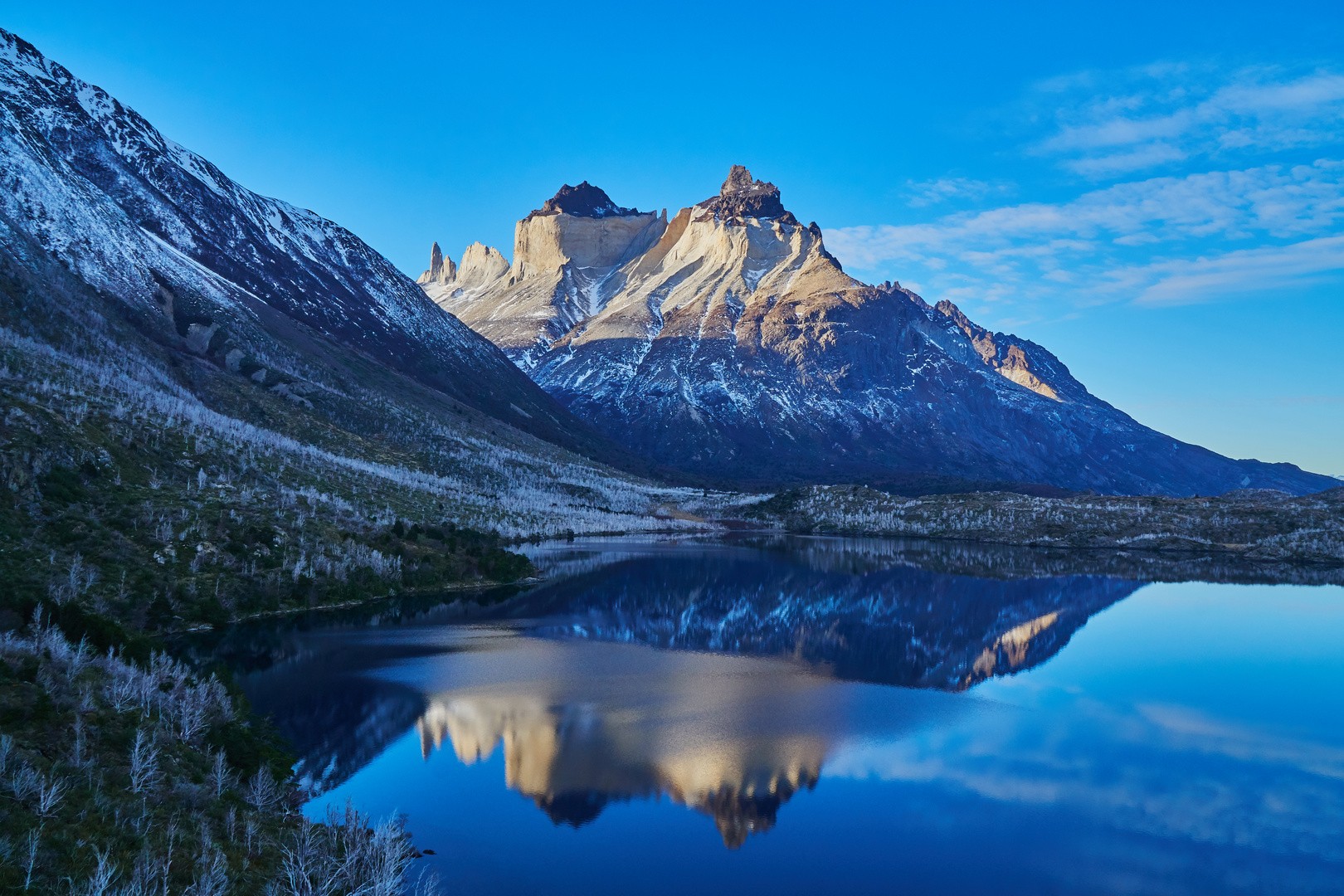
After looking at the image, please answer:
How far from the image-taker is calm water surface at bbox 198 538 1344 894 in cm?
2344

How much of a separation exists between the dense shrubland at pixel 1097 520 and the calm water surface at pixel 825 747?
6698 cm

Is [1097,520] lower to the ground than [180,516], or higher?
higher

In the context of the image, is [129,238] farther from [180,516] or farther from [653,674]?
[653,674]

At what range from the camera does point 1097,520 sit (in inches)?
5340

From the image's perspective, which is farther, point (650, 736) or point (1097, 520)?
point (1097, 520)

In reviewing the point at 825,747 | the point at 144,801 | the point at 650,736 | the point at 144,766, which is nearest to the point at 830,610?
the point at 825,747

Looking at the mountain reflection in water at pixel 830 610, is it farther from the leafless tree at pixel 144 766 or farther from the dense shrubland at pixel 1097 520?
the dense shrubland at pixel 1097 520

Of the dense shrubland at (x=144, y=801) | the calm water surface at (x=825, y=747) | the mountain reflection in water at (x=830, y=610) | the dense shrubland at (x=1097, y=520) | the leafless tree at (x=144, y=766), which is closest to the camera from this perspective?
the dense shrubland at (x=144, y=801)

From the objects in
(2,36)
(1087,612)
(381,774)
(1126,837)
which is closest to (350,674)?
(381,774)

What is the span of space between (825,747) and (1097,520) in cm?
12057

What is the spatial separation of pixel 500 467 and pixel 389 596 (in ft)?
296

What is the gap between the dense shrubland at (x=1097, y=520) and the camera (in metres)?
121

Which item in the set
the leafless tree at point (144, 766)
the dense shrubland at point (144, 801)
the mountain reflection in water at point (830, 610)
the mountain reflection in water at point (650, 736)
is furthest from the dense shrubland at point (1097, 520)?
the leafless tree at point (144, 766)

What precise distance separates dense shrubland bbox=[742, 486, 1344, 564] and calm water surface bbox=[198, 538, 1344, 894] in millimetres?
66979
